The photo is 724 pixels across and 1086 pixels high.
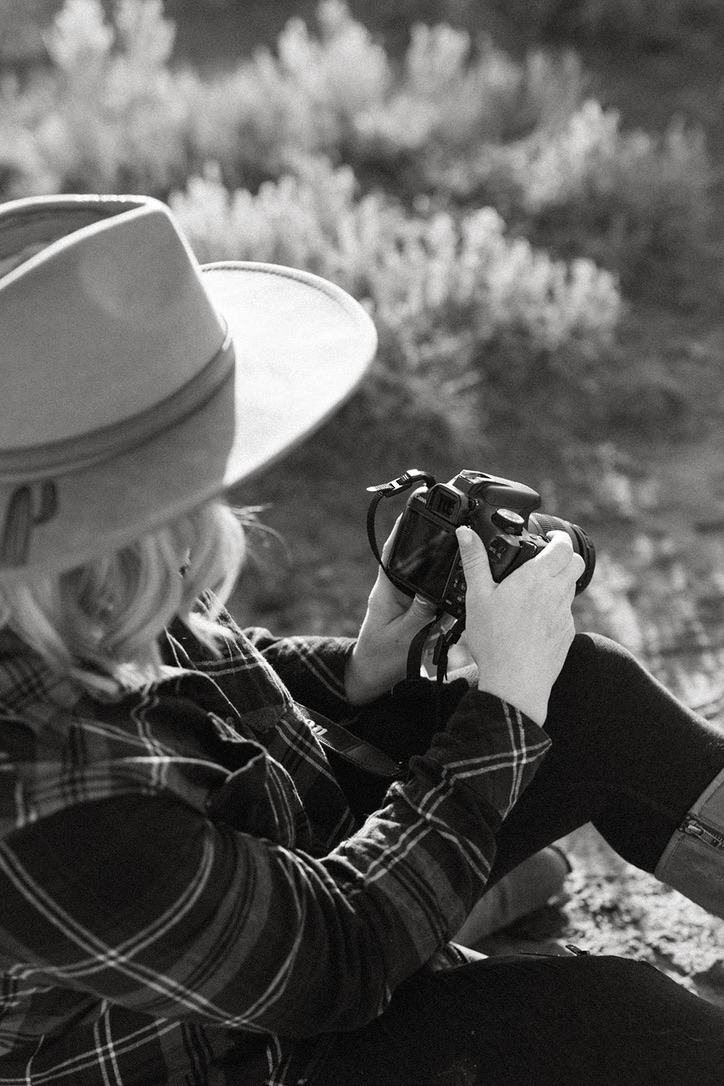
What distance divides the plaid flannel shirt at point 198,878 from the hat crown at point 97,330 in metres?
0.24

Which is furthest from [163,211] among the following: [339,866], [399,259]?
[399,259]

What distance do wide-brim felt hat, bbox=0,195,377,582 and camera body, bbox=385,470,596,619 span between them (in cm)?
38

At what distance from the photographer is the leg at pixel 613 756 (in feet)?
4.94

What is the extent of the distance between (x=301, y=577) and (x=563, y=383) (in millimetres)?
1328

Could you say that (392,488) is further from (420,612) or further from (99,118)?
(99,118)

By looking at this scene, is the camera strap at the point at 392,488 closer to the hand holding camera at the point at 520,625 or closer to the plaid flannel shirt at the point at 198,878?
the hand holding camera at the point at 520,625

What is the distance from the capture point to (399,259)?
153 inches

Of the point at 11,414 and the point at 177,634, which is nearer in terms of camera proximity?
the point at 11,414

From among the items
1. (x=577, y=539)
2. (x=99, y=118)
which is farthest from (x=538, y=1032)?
(x=99, y=118)

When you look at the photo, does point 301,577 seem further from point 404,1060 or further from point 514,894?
point 404,1060

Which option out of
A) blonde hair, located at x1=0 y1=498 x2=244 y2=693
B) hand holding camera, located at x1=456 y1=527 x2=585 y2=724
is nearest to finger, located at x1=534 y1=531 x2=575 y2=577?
hand holding camera, located at x1=456 y1=527 x2=585 y2=724

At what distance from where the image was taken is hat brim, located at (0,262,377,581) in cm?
97

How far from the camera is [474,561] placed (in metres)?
1.42

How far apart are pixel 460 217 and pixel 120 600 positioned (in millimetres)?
3982
